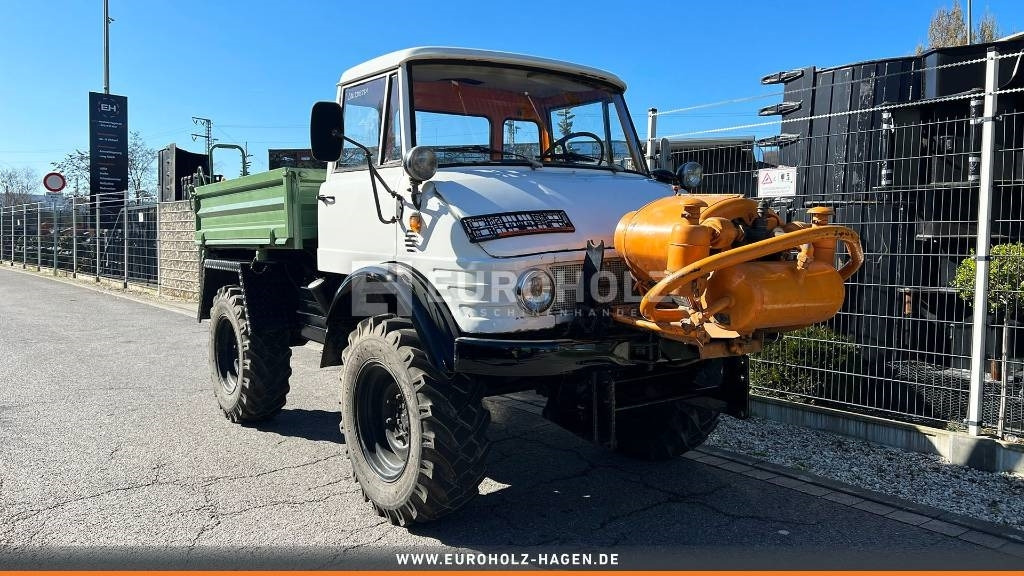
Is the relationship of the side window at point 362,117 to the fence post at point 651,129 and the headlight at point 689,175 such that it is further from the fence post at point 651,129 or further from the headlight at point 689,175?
the fence post at point 651,129

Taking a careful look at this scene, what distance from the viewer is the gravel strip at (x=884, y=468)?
438 cm

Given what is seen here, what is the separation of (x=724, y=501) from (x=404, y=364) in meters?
2.08

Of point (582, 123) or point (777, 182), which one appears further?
point (777, 182)

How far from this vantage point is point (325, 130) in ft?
13.7

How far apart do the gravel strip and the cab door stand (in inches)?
117

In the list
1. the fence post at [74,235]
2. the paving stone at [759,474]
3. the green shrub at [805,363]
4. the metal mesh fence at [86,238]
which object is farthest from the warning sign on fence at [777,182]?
the fence post at [74,235]

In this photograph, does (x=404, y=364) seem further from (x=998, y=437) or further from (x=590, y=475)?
(x=998, y=437)

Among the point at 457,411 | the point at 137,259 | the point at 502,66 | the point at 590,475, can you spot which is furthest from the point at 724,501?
the point at 137,259

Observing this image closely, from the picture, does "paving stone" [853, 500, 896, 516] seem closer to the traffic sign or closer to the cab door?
the cab door

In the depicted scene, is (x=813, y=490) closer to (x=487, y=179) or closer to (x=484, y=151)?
(x=487, y=179)

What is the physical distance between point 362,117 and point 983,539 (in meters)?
4.17

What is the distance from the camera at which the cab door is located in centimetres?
421

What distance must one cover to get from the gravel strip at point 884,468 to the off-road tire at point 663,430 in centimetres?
71

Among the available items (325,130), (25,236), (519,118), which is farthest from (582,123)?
(25,236)
